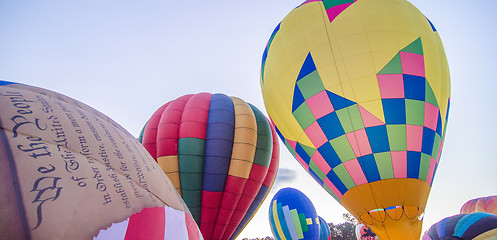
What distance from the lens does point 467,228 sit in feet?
23.9

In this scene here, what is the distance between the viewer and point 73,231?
36.5 inches

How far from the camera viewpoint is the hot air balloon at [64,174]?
0.89 metres

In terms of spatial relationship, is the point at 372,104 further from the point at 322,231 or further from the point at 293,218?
the point at 322,231

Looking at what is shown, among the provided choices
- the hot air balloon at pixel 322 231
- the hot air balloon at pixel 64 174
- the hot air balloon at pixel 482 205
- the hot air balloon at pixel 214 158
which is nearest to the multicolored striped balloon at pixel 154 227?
the hot air balloon at pixel 64 174

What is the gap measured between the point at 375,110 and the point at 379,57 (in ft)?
3.74

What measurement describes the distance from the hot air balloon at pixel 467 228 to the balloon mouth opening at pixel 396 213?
3624mm

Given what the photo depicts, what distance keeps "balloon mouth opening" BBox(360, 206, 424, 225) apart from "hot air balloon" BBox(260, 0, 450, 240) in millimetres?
17

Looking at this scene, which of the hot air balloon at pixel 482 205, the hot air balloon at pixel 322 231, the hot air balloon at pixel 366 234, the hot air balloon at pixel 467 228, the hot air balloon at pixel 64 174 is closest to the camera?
the hot air balloon at pixel 64 174

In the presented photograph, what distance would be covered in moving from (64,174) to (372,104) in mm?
5332

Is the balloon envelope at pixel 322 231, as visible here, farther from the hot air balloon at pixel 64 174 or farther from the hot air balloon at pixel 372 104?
the hot air balloon at pixel 64 174

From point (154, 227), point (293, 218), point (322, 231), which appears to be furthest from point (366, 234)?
point (154, 227)

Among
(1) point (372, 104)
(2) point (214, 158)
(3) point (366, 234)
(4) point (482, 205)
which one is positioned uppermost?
(1) point (372, 104)

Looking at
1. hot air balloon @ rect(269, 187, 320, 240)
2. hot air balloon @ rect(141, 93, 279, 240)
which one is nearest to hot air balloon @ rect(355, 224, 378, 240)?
hot air balloon @ rect(269, 187, 320, 240)

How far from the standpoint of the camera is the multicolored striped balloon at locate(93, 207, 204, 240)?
106cm
